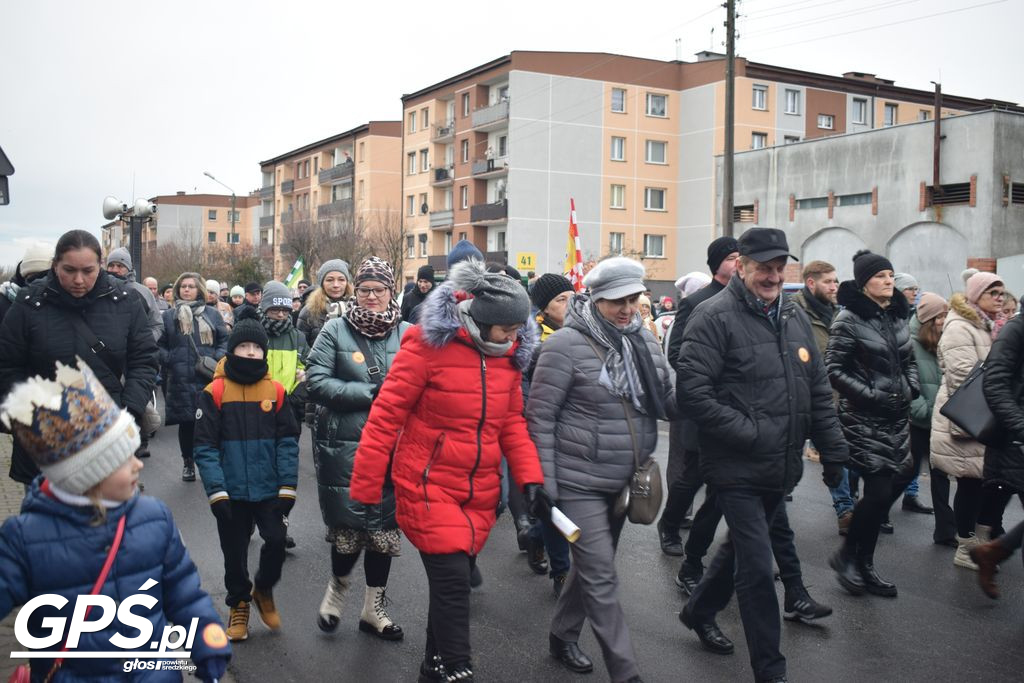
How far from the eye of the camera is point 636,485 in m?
4.75

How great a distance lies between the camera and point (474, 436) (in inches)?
174

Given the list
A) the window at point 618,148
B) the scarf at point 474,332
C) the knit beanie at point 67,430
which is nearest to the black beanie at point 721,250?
the scarf at point 474,332

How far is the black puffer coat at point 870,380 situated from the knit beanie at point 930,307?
2.07 m

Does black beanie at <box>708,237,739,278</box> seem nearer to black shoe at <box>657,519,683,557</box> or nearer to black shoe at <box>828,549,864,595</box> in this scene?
black shoe at <box>657,519,683,557</box>

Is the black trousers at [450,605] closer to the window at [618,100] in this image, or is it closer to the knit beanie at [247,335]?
the knit beanie at [247,335]

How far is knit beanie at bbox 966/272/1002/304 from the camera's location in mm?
7215

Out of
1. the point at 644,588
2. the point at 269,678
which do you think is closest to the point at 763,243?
the point at 644,588

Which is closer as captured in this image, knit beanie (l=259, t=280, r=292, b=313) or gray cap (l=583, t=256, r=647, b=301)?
gray cap (l=583, t=256, r=647, b=301)

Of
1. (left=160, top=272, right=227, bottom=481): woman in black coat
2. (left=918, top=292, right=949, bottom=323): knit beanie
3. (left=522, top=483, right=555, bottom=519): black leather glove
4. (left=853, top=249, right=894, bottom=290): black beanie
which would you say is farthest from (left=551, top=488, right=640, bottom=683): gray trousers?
(left=160, top=272, right=227, bottom=481): woman in black coat

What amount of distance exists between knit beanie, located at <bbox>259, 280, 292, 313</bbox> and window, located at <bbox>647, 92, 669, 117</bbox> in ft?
169

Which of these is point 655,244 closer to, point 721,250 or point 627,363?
point 721,250

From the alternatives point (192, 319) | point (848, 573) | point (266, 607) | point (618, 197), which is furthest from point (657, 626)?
point (618, 197)

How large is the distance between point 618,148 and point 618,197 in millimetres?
2878

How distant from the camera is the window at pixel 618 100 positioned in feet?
184
